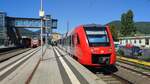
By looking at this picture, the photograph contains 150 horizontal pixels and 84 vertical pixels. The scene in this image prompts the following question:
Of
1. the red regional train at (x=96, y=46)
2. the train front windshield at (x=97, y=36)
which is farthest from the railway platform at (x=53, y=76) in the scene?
the train front windshield at (x=97, y=36)

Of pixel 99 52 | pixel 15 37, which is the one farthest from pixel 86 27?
pixel 15 37

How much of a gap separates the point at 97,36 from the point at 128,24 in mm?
94604

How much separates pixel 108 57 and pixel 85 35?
7.10ft

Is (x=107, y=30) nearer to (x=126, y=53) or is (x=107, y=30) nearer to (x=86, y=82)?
(x=86, y=82)

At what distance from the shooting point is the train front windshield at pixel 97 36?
19.5m

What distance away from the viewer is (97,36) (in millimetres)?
19844

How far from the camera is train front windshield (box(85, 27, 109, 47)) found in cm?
1947

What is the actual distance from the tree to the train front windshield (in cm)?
9289

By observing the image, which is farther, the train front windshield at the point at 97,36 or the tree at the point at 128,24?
the tree at the point at 128,24

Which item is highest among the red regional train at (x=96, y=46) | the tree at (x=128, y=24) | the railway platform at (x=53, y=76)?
the tree at (x=128, y=24)

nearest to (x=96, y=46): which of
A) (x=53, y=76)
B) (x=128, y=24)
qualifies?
(x=53, y=76)

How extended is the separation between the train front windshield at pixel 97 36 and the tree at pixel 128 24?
92.9 metres

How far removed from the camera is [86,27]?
2077 centimetres

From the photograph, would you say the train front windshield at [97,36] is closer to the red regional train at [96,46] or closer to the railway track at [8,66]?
the red regional train at [96,46]
